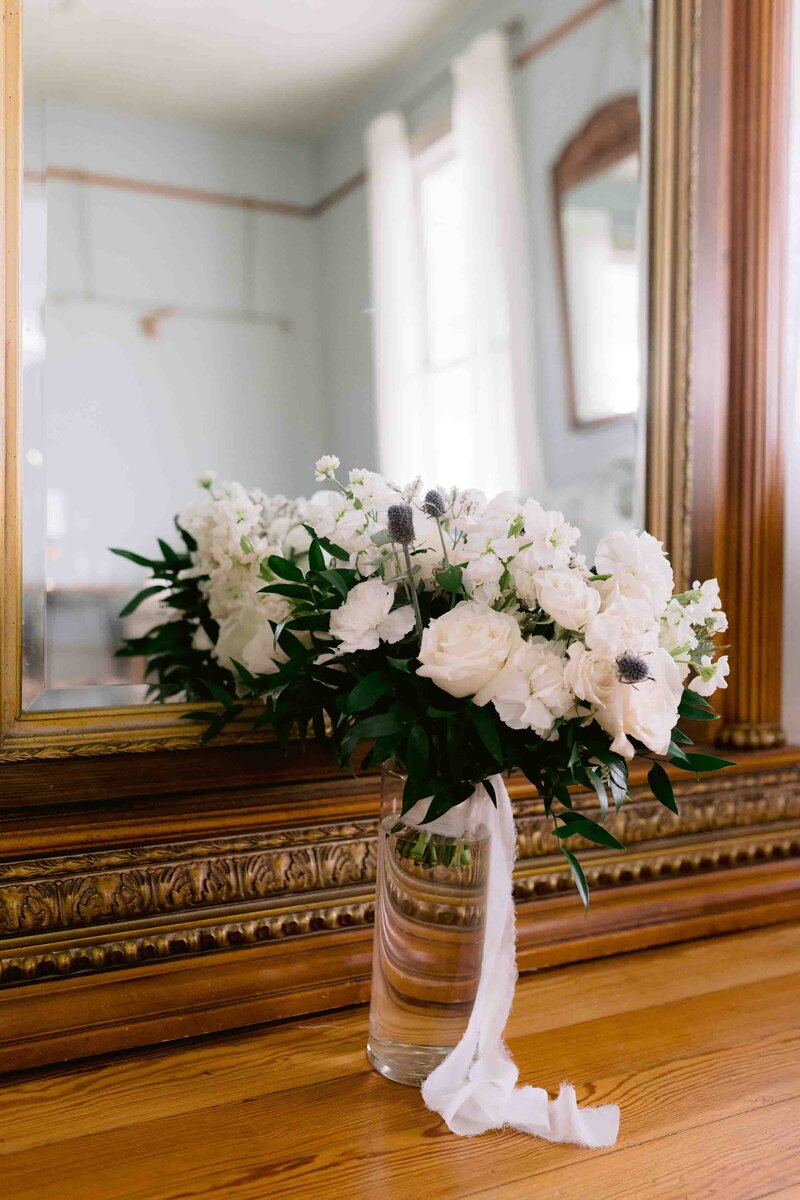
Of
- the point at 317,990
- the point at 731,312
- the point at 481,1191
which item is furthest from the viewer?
the point at 731,312

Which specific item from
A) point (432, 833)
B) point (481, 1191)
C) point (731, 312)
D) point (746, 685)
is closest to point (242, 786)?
point (432, 833)

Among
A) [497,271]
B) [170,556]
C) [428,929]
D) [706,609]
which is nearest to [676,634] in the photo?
[706,609]

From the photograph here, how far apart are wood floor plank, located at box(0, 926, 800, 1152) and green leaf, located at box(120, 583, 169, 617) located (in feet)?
1.37

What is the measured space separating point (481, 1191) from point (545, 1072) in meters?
0.18

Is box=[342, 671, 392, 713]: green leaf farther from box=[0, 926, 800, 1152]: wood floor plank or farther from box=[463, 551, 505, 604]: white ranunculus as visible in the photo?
box=[0, 926, 800, 1152]: wood floor plank

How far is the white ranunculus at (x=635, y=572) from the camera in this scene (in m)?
0.76

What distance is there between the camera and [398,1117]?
799mm

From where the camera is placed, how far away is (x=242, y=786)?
103 cm

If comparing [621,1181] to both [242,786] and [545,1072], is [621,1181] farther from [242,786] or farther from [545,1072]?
[242,786]

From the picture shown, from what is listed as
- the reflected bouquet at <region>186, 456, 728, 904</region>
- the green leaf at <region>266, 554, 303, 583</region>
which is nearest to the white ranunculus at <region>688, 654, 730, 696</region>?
the reflected bouquet at <region>186, 456, 728, 904</region>

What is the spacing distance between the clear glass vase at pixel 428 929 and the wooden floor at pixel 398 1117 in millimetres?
68

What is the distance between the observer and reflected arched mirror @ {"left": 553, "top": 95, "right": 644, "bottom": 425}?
1.30 metres

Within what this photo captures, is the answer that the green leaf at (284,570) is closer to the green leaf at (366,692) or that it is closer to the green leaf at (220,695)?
the green leaf at (366,692)

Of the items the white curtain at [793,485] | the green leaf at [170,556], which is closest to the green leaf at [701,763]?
the green leaf at [170,556]
